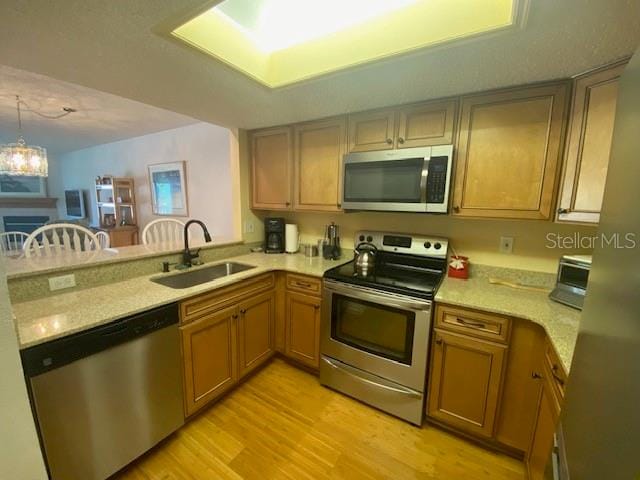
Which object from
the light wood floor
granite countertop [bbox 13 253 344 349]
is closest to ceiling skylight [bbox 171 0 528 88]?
granite countertop [bbox 13 253 344 349]

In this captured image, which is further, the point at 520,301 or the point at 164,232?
the point at 164,232

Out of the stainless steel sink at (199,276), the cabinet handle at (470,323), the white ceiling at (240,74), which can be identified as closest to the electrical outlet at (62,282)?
the stainless steel sink at (199,276)

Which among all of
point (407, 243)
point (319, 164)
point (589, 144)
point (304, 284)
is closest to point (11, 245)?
point (304, 284)

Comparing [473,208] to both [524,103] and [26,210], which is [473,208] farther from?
[26,210]

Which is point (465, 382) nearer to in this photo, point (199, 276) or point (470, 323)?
point (470, 323)

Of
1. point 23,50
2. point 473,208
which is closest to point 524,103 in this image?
point 473,208

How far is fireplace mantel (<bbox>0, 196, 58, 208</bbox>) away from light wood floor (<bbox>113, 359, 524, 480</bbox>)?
708 cm

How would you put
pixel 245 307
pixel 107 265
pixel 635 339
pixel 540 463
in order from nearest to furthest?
pixel 635 339
pixel 540 463
pixel 107 265
pixel 245 307

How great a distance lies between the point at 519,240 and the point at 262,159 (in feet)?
7.10

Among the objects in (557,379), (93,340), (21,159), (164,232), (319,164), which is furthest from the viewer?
(21,159)

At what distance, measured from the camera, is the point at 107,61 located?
1.29 meters

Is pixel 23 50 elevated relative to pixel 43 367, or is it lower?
elevated

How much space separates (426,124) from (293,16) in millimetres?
998

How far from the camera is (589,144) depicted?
129 cm
